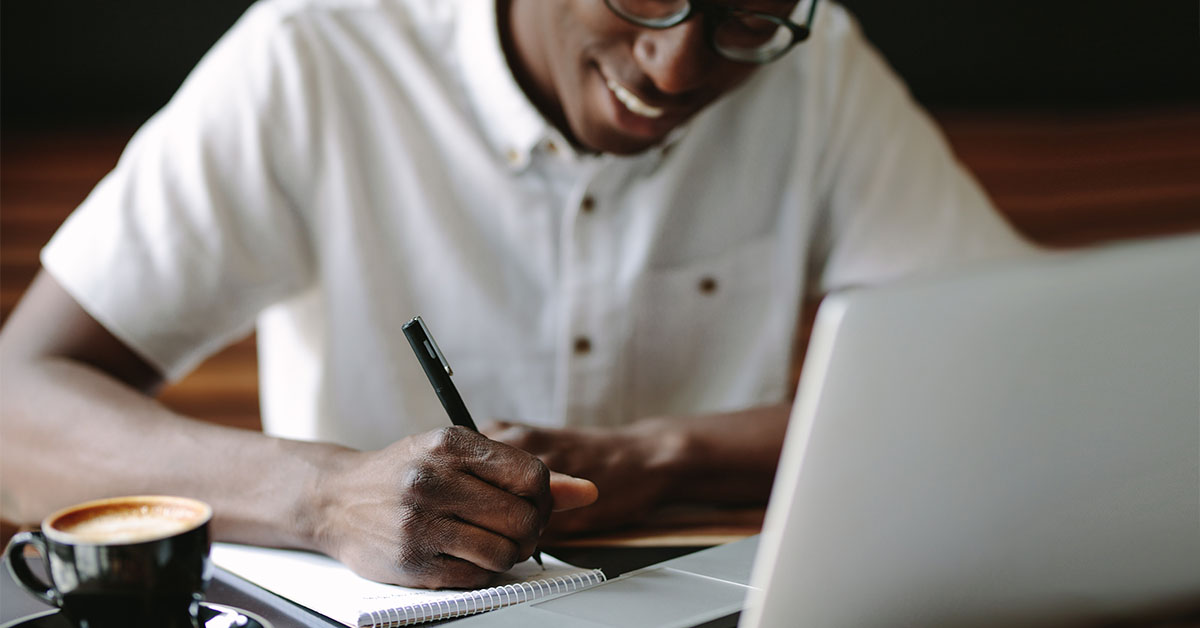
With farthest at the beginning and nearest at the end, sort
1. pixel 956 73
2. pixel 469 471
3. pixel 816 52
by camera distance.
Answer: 1. pixel 956 73
2. pixel 816 52
3. pixel 469 471

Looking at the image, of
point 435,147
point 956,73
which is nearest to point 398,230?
point 435,147

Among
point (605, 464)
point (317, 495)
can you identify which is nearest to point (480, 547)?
point (317, 495)

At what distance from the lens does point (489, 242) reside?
1282 mm

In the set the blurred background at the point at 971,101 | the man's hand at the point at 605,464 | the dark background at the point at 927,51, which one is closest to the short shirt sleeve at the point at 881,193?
the man's hand at the point at 605,464

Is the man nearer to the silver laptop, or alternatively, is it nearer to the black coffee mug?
the black coffee mug

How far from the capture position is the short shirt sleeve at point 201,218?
1.11 metres

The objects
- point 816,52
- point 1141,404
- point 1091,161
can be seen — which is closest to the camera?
point 1141,404

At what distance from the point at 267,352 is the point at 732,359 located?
0.55m

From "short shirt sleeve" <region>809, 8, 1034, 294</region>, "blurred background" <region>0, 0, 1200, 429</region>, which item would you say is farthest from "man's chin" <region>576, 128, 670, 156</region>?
"blurred background" <region>0, 0, 1200, 429</region>

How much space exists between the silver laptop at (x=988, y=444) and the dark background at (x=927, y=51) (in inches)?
155

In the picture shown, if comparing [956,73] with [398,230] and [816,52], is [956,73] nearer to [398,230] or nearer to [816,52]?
[816,52]

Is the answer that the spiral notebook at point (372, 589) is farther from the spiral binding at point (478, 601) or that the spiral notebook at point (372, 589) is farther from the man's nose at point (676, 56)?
the man's nose at point (676, 56)

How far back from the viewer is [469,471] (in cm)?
76

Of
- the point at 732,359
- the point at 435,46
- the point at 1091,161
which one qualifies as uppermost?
the point at 435,46
